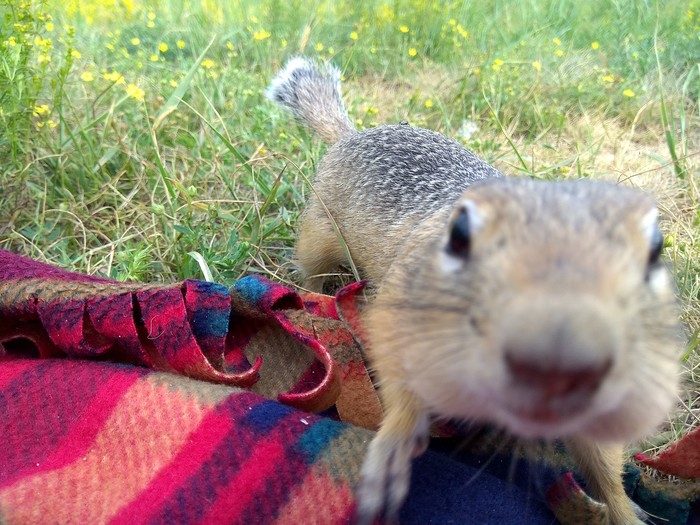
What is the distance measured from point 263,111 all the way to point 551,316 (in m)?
3.48

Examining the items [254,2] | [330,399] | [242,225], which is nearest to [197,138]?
[242,225]

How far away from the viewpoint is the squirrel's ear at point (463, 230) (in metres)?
1.27

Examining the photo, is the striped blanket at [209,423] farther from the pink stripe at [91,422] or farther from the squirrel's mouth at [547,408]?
the squirrel's mouth at [547,408]

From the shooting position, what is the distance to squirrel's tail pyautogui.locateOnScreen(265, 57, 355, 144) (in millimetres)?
3729

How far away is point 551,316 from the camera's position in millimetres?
950

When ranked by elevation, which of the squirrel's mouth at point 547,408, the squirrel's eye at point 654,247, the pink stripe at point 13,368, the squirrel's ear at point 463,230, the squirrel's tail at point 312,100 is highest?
the squirrel's ear at point 463,230

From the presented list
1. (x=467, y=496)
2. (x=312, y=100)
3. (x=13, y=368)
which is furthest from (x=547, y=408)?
(x=312, y=100)

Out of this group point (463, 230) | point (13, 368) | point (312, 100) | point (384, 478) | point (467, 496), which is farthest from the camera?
point (312, 100)

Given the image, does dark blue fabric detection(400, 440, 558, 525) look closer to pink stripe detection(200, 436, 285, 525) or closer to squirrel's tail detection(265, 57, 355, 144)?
pink stripe detection(200, 436, 285, 525)

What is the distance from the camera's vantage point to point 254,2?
679 centimetres

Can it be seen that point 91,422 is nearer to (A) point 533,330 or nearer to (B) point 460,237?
(B) point 460,237

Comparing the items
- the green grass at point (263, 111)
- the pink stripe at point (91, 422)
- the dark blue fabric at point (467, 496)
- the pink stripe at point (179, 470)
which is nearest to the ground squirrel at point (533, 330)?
the dark blue fabric at point (467, 496)

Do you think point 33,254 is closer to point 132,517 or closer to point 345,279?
point 345,279


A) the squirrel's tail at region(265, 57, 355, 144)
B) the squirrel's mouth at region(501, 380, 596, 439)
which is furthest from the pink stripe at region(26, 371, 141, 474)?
the squirrel's tail at region(265, 57, 355, 144)
